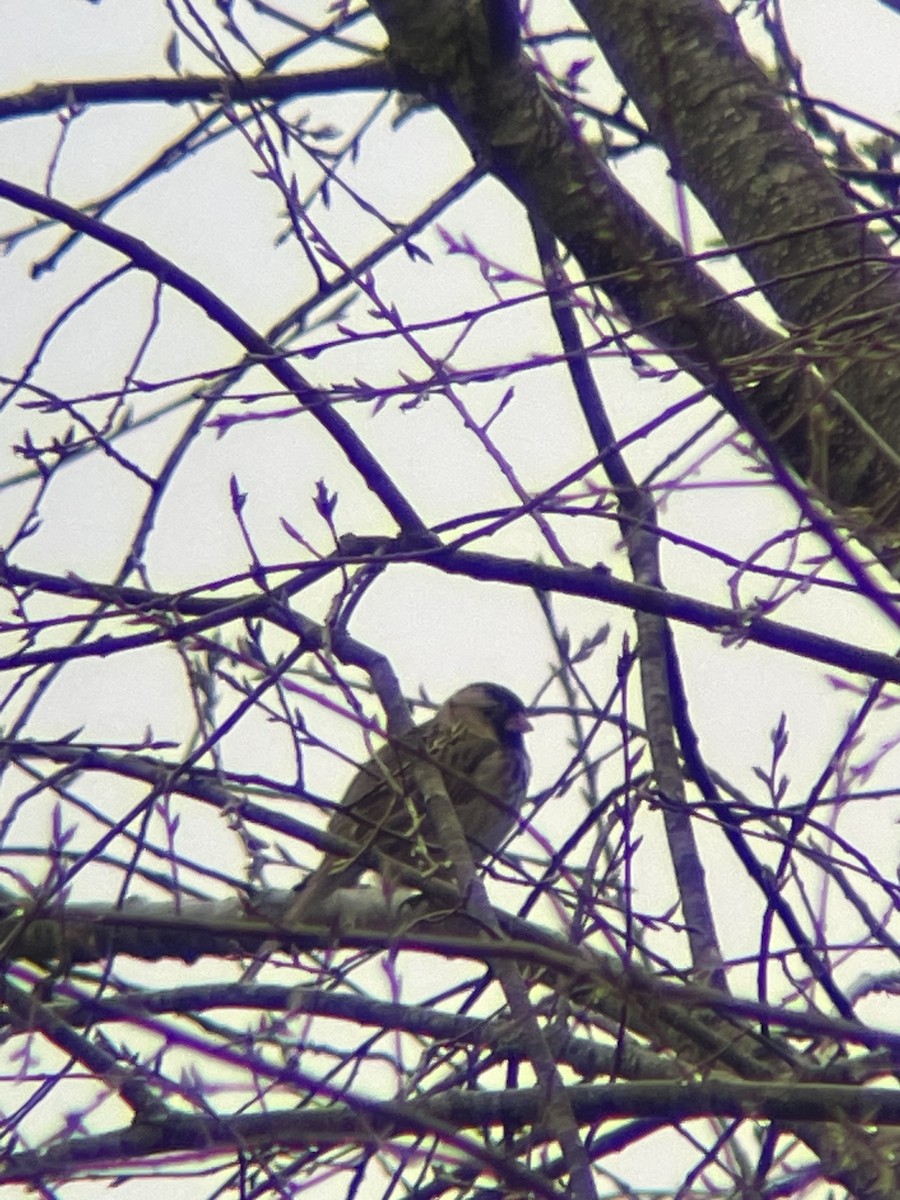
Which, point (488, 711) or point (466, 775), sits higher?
point (488, 711)

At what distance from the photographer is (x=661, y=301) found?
2980mm

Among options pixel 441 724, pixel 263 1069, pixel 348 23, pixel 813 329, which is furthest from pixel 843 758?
pixel 441 724

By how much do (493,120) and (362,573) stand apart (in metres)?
0.90

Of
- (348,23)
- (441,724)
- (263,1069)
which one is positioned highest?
(348,23)

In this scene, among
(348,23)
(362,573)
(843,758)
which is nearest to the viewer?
(362,573)

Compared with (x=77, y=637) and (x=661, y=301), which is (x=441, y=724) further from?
(x=661, y=301)

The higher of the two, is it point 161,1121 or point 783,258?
point 783,258

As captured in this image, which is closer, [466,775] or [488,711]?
[466,775]

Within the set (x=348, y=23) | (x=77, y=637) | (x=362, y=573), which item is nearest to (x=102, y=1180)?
(x=362, y=573)

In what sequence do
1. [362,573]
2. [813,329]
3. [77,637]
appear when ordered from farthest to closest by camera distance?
[77,637] < [362,573] < [813,329]

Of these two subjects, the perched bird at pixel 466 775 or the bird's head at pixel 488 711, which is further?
the bird's head at pixel 488 711

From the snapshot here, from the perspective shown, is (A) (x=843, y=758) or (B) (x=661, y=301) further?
(A) (x=843, y=758)

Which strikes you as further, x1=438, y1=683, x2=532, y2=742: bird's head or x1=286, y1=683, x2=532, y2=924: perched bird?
x1=438, y1=683, x2=532, y2=742: bird's head

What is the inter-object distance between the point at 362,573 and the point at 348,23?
7.02 ft
